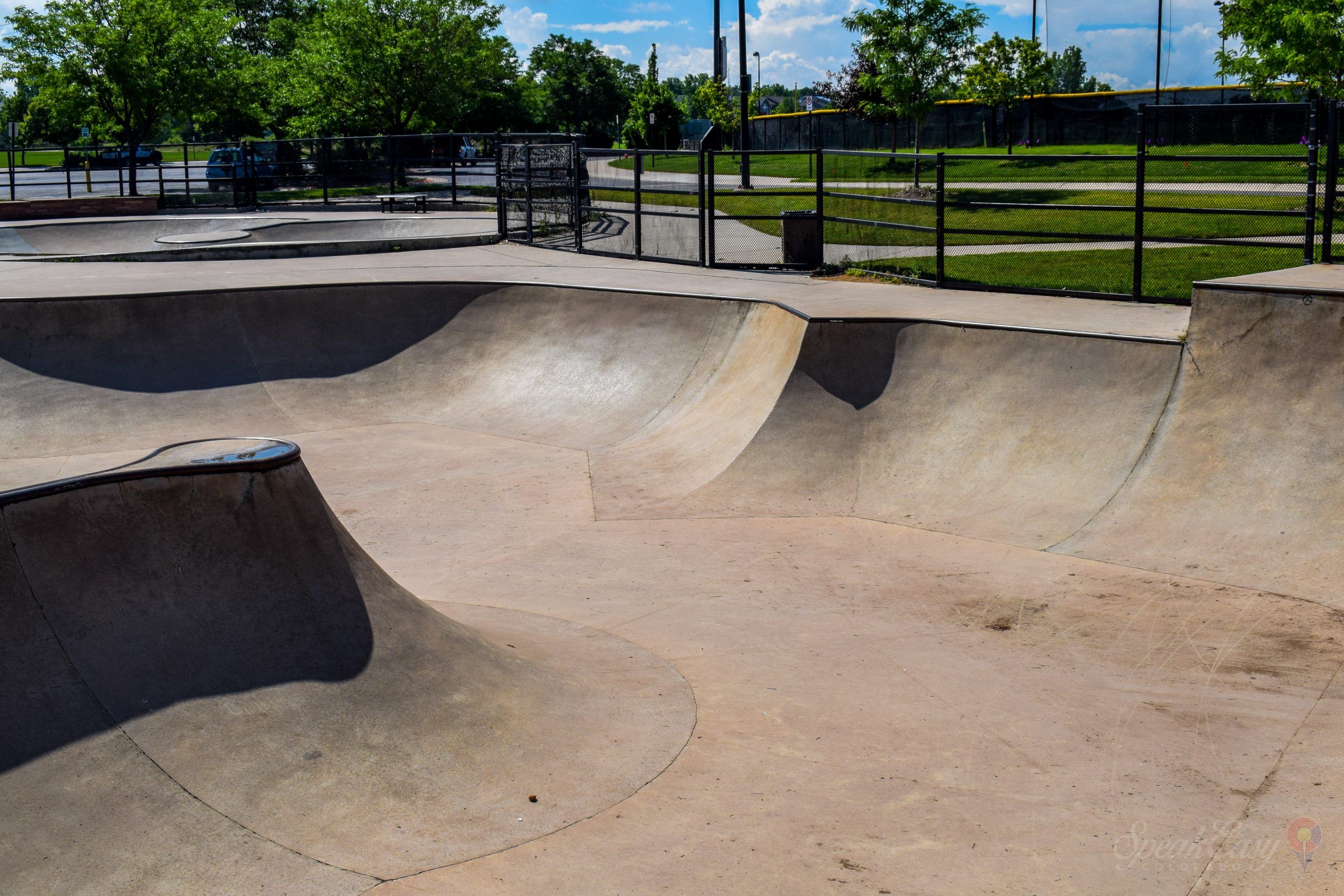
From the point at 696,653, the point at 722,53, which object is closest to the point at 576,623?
the point at 696,653

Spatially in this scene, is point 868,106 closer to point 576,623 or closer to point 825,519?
point 825,519

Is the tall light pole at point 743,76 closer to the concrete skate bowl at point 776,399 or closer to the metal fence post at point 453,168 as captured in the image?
the metal fence post at point 453,168

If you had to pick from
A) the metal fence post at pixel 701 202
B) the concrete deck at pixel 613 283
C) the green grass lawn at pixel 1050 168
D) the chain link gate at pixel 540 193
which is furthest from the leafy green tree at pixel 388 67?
the metal fence post at pixel 701 202

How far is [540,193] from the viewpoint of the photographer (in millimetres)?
18969

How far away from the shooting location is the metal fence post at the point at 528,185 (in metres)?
18.3

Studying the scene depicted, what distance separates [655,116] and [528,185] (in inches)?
1403

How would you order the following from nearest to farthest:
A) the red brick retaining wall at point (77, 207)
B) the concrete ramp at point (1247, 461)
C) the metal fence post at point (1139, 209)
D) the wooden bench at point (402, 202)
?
1. the concrete ramp at point (1247, 461)
2. the metal fence post at point (1139, 209)
3. the wooden bench at point (402, 202)
4. the red brick retaining wall at point (77, 207)

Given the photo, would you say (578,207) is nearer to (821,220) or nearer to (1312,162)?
(821,220)

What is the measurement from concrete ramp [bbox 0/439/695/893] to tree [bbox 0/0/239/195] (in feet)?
84.8

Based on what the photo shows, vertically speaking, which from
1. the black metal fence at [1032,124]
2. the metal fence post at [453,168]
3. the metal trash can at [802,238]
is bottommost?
the metal trash can at [802,238]

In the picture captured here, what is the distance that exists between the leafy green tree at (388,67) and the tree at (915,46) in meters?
14.1

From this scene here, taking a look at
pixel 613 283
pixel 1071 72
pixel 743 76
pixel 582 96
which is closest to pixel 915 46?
pixel 743 76

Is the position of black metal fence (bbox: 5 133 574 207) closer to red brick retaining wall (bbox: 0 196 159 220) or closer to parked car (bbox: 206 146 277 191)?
parked car (bbox: 206 146 277 191)

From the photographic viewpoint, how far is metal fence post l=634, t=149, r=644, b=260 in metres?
15.5
